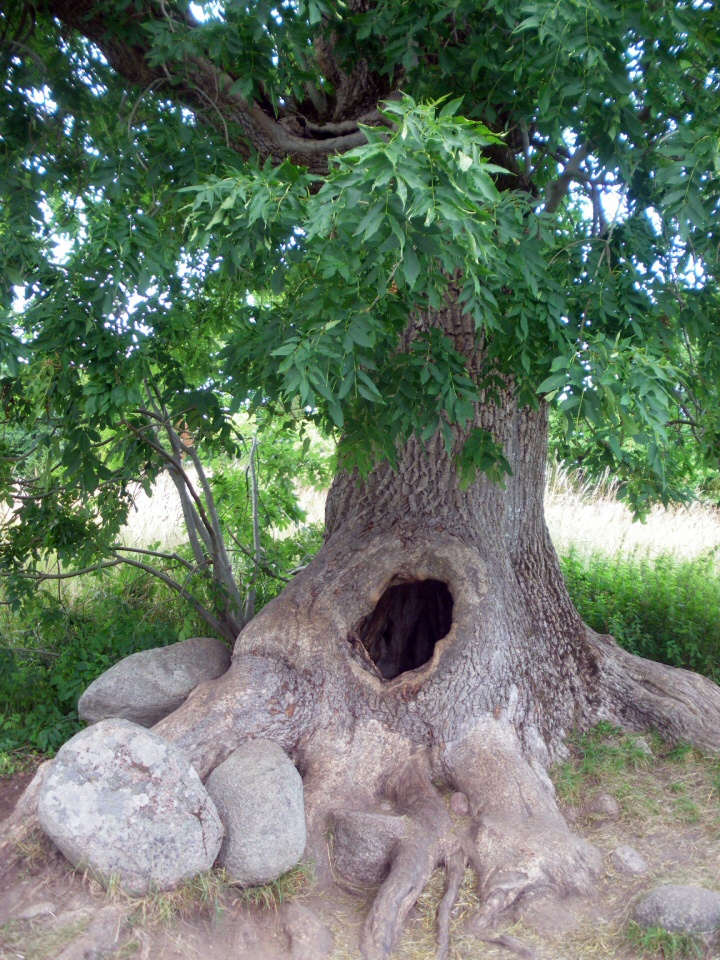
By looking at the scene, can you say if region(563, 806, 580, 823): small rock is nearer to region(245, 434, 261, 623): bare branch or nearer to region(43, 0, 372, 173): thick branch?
region(245, 434, 261, 623): bare branch

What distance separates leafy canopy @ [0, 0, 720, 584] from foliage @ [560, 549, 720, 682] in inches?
69.3

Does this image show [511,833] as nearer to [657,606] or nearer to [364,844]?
[364,844]

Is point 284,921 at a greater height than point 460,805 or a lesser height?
lesser

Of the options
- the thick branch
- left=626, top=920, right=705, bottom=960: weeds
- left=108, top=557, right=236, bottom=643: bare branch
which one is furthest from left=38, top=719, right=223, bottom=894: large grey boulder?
the thick branch

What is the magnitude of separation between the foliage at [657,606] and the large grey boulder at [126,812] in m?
4.23

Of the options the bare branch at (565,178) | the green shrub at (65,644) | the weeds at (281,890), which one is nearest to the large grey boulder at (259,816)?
the weeds at (281,890)

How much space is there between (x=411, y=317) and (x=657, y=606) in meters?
3.63

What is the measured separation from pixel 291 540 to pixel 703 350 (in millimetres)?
4460

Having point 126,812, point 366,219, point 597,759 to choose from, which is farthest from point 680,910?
point 366,219

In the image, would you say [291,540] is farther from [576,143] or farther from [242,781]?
[576,143]

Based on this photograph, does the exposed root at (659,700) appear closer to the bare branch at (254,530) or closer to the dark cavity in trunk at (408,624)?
the dark cavity in trunk at (408,624)

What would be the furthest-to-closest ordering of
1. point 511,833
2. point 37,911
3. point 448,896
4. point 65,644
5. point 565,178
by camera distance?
point 65,644 < point 565,178 < point 511,833 < point 448,896 < point 37,911

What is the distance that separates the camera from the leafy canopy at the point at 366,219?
3.18 meters

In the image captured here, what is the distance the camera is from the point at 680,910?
3693 millimetres
